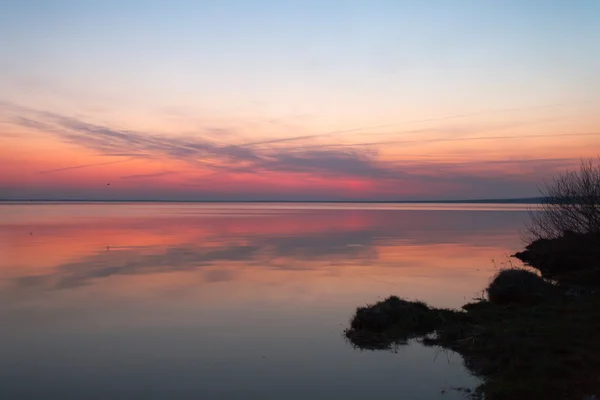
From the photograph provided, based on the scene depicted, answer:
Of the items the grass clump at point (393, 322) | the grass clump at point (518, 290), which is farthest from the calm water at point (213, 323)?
the grass clump at point (518, 290)

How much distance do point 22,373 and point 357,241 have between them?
3137 cm

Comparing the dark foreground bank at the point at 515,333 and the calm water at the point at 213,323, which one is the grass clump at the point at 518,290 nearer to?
the dark foreground bank at the point at 515,333

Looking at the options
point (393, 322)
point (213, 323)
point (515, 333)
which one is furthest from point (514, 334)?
point (213, 323)

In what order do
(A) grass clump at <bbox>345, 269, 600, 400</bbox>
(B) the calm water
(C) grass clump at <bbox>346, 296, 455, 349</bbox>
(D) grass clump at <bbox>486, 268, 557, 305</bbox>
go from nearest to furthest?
(A) grass clump at <bbox>345, 269, 600, 400</bbox> < (B) the calm water < (C) grass clump at <bbox>346, 296, 455, 349</bbox> < (D) grass clump at <bbox>486, 268, 557, 305</bbox>

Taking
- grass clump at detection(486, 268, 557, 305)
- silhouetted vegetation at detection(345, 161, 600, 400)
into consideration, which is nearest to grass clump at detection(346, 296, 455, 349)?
silhouetted vegetation at detection(345, 161, 600, 400)

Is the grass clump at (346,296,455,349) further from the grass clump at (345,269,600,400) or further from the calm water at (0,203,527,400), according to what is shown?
the calm water at (0,203,527,400)

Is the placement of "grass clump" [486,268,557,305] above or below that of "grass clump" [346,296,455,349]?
above

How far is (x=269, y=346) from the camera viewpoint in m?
12.6

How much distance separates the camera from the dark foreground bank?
30.5 ft

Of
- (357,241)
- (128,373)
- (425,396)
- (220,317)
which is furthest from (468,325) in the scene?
(357,241)

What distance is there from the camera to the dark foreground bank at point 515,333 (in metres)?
9.30

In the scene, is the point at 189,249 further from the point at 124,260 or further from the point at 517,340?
the point at 517,340

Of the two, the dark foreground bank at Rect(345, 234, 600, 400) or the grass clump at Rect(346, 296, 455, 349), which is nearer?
the dark foreground bank at Rect(345, 234, 600, 400)

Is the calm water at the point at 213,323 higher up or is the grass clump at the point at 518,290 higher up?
the grass clump at the point at 518,290
